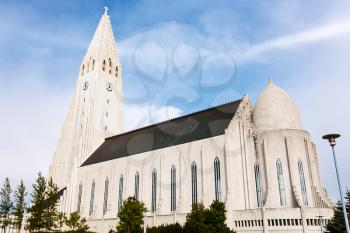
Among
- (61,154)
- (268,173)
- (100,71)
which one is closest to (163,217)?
(268,173)

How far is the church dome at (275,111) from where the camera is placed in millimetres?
46719

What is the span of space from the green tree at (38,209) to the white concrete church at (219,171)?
36.1 feet

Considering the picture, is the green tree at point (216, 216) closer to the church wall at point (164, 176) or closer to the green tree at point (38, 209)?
the church wall at point (164, 176)

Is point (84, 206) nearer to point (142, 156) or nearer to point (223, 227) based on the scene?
point (142, 156)

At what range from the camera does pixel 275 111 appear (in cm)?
4762

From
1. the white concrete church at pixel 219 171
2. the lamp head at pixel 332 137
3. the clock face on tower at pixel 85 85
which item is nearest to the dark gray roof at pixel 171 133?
the white concrete church at pixel 219 171

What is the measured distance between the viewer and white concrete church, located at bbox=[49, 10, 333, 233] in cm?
4091

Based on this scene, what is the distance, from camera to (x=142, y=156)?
5447 cm

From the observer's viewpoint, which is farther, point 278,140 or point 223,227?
point 278,140

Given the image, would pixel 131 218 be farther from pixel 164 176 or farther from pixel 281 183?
pixel 281 183

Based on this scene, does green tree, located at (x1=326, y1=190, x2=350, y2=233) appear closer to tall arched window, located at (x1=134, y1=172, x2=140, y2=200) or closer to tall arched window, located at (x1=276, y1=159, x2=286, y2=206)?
tall arched window, located at (x1=276, y1=159, x2=286, y2=206)

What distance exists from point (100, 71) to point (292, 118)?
154 feet

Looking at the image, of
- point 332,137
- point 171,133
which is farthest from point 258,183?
point 332,137

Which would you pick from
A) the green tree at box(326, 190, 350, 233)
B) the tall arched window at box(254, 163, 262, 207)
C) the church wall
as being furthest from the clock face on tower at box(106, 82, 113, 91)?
the green tree at box(326, 190, 350, 233)
